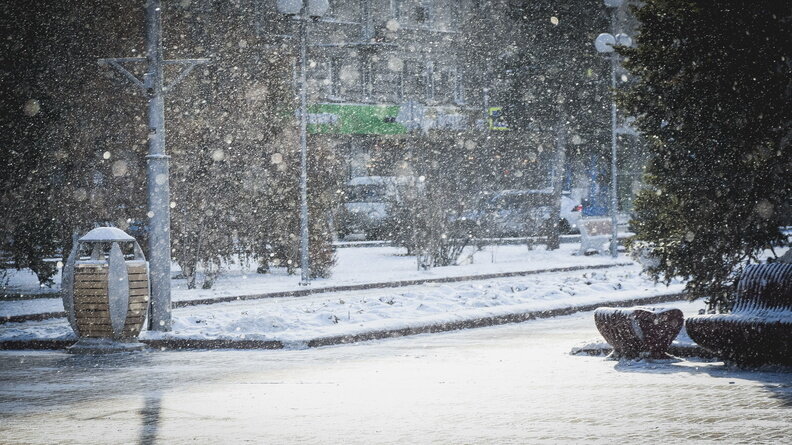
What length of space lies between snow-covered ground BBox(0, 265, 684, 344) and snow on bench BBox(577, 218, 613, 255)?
1031 cm

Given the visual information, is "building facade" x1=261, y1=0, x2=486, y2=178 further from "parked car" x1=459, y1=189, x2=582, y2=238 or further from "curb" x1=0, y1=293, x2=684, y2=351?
"curb" x1=0, y1=293, x2=684, y2=351

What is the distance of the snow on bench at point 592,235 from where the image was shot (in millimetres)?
34688

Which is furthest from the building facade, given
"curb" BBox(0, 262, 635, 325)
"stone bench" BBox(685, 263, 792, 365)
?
"stone bench" BBox(685, 263, 792, 365)

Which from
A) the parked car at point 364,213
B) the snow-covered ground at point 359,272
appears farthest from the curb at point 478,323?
the parked car at point 364,213

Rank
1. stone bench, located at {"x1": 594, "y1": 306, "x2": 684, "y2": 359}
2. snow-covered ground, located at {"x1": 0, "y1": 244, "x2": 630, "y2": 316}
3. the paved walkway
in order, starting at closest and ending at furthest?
the paved walkway, stone bench, located at {"x1": 594, "y1": 306, "x2": 684, "y2": 359}, snow-covered ground, located at {"x1": 0, "y1": 244, "x2": 630, "y2": 316}

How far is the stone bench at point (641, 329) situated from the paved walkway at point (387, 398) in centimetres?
29

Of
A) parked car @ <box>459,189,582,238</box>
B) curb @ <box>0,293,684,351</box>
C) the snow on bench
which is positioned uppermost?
parked car @ <box>459,189,582,238</box>

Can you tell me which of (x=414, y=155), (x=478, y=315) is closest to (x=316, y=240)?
(x=414, y=155)

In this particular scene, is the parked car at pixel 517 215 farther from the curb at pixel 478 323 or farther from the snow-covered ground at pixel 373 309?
the curb at pixel 478 323

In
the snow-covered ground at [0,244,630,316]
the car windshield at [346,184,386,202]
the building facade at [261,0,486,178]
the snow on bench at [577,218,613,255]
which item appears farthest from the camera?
the building facade at [261,0,486,178]

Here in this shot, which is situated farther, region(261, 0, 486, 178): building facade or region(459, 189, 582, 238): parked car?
region(261, 0, 486, 178): building facade

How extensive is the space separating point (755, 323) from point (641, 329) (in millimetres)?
1343

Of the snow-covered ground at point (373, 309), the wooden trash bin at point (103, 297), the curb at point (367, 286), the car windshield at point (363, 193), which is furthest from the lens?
the car windshield at point (363, 193)

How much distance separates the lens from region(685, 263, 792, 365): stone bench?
11117 mm
